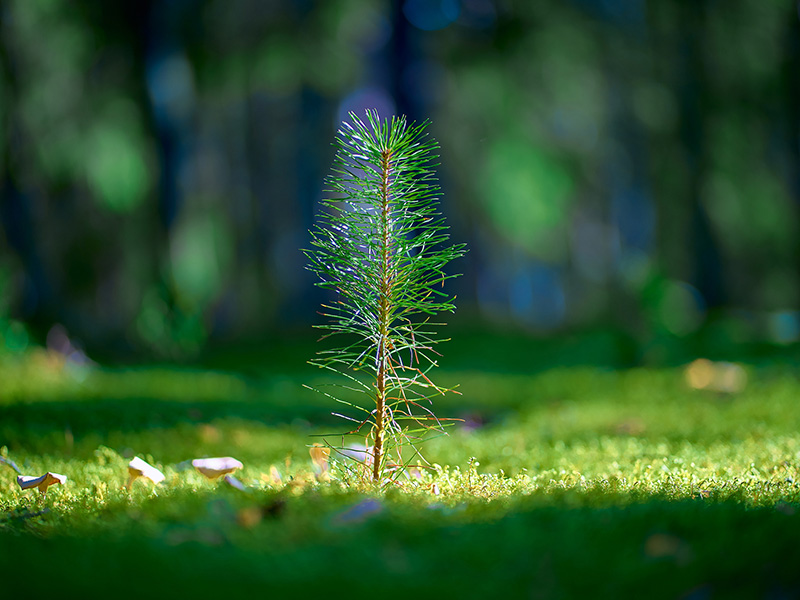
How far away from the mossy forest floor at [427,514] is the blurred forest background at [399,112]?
5362 millimetres

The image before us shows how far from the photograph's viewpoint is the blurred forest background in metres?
12.3

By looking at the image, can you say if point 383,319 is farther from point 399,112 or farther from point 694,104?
point 694,104

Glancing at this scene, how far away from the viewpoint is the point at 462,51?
1252cm

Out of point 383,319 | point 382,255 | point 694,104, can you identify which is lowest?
point 383,319

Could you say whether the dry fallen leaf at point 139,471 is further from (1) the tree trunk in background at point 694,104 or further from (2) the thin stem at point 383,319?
(1) the tree trunk in background at point 694,104

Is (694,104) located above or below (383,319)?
above

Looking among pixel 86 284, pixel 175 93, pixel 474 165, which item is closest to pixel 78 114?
pixel 175 93

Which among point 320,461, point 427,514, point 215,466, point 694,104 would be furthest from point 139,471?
point 694,104

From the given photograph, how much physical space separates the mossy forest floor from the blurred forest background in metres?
5.36

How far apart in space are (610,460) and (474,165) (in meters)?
13.9

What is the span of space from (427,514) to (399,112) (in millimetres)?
11652

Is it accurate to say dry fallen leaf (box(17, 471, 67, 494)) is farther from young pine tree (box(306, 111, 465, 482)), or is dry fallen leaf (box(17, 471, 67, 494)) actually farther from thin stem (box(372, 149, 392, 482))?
thin stem (box(372, 149, 392, 482))

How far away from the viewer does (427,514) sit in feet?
6.52

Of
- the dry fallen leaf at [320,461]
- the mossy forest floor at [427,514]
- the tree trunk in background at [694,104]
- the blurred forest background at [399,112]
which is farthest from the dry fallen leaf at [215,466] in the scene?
the tree trunk in background at [694,104]
